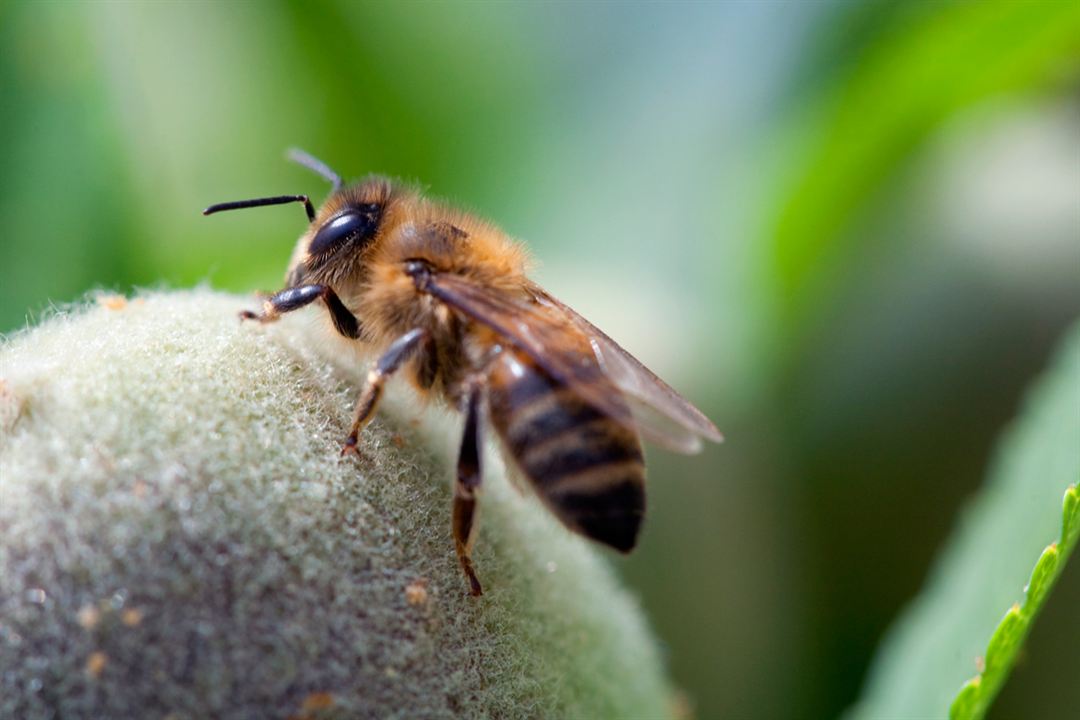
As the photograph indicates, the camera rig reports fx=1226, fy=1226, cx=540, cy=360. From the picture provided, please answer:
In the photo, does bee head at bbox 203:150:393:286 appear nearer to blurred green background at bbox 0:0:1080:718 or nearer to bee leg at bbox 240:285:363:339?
bee leg at bbox 240:285:363:339

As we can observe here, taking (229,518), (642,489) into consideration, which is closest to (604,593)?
(642,489)

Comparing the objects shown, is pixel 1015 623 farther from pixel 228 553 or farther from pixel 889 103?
pixel 889 103

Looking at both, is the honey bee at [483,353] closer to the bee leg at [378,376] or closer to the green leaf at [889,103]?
the bee leg at [378,376]

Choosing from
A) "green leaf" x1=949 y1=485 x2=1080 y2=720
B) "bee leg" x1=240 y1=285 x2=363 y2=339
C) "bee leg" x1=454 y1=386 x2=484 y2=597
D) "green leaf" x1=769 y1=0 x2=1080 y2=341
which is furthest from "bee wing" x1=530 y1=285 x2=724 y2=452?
"green leaf" x1=769 y1=0 x2=1080 y2=341

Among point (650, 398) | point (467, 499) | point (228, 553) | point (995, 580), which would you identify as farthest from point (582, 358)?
point (995, 580)

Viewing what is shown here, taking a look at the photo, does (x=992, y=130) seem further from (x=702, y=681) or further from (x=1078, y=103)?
(x=702, y=681)

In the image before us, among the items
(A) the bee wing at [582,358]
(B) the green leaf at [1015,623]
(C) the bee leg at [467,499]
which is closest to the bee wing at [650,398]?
(A) the bee wing at [582,358]
